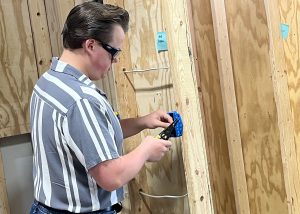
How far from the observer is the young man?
3.26 ft

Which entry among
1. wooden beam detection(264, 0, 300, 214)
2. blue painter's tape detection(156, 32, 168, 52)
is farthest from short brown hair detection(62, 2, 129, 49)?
wooden beam detection(264, 0, 300, 214)

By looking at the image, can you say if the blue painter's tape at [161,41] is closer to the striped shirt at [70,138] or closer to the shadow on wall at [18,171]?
the striped shirt at [70,138]

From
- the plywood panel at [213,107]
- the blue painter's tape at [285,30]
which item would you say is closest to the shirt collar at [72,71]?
the plywood panel at [213,107]

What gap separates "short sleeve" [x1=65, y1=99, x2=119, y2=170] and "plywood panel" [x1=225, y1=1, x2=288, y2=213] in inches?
39.6

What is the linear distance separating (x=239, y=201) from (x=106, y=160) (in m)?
1.04

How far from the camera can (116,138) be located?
3.63 ft

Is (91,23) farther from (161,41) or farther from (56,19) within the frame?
(56,19)

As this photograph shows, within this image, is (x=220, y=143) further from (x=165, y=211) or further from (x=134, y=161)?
(x=134, y=161)

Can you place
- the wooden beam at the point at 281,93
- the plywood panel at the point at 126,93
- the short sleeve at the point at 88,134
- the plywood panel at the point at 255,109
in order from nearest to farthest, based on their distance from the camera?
1. the short sleeve at the point at 88,134
2. the wooden beam at the point at 281,93
3. the plywood panel at the point at 126,93
4. the plywood panel at the point at 255,109

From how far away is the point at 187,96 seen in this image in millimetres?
1248

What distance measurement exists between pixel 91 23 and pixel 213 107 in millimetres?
1082

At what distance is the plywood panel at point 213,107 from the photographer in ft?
6.48

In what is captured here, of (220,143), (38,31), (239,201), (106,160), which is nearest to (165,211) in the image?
(239,201)

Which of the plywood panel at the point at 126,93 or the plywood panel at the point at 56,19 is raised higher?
the plywood panel at the point at 56,19
